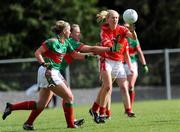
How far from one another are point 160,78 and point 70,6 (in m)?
7.61

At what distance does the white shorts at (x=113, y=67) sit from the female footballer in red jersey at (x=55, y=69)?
1372mm

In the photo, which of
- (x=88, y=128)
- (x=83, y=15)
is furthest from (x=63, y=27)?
(x=83, y=15)

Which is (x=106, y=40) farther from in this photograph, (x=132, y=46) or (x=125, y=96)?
(x=132, y=46)

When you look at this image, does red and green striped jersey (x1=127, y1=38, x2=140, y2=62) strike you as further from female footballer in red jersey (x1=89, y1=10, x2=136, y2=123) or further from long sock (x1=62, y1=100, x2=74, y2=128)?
long sock (x1=62, y1=100, x2=74, y2=128)

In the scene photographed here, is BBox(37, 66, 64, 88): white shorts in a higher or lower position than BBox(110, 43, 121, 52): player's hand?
lower

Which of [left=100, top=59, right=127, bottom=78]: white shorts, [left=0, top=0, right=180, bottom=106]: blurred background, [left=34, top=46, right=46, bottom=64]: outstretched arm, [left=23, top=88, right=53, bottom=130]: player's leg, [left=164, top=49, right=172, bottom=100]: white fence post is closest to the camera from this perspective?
[left=34, top=46, right=46, bottom=64]: outstretched arm

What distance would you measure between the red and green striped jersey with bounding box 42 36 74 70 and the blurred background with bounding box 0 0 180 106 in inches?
511

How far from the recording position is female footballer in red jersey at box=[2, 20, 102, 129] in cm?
1179

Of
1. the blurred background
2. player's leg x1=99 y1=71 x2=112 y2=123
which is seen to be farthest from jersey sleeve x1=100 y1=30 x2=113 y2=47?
the blurred background

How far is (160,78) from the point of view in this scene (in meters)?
27.3

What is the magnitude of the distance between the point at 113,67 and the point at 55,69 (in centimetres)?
213

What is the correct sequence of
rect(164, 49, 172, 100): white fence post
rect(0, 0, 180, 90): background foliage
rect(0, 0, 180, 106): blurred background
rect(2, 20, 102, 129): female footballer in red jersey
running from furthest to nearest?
rect(0, 0, 180, 90): background foliage < rect(164, 49, 172, 100): white fence post < rect(0, 0, 180, 106): blurred background < rect(2, 20, 102, 129): female footballer in red jersey

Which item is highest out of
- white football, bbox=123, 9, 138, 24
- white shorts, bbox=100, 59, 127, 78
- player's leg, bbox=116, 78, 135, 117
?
white football, bbox=123, 9, 138, 24

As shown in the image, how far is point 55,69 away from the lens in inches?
472
